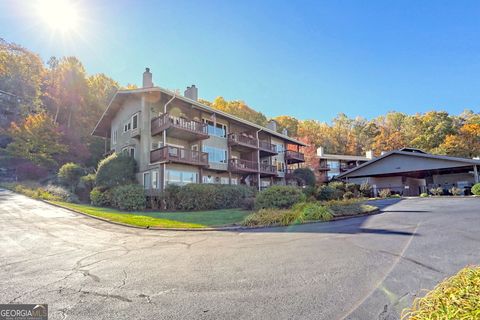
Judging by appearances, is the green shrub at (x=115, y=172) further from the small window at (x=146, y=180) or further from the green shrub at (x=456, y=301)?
A: the green shrub at (x=456, y=301)

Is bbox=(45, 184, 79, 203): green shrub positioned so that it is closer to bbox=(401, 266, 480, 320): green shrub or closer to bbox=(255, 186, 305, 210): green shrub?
bbox=(255, 186, 305, 210): green shrub

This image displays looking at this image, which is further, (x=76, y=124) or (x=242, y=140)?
(x=76, y=124)

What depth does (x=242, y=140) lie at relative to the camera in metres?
27.1

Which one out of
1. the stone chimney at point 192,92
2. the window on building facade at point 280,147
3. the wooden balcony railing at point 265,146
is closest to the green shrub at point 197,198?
the stone chimney at point 192,92

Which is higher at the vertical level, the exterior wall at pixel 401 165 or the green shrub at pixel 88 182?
the exterior wall at pixel 401 165

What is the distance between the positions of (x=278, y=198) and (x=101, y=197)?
13.2m

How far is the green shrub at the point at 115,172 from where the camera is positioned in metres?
20.0

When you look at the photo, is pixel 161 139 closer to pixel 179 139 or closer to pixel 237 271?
pixel 179 139

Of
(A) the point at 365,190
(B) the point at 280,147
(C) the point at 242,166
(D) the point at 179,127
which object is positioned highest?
(B) the point at 280,147

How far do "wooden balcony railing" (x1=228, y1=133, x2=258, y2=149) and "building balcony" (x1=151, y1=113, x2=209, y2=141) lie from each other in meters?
3.85

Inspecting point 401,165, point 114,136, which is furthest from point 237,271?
point 401,165

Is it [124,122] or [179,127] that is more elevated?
[124,122]

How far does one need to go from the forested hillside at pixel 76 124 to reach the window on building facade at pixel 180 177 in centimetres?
1828

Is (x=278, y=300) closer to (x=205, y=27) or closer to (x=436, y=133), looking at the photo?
(x=205, y=27)
